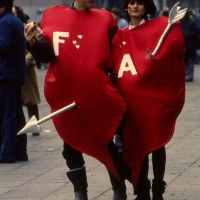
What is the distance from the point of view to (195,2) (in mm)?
54812

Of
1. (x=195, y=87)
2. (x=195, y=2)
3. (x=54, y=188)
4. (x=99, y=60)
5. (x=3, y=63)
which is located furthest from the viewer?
(x=195, y=2)

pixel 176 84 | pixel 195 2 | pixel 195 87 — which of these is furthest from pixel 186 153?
pixel 195 2

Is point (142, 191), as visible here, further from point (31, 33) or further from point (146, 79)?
point (31, 33)

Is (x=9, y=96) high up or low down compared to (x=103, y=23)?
down

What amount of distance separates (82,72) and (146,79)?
48cm

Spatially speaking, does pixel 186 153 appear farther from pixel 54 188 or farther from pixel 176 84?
pixel 176 84

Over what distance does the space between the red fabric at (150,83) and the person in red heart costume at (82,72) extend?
107 mm

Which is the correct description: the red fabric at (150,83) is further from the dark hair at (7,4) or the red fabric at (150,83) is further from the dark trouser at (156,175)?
the dark hair at (7,4)

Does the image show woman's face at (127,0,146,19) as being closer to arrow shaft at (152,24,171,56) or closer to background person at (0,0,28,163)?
arrow shaft at (152,24,171,56)

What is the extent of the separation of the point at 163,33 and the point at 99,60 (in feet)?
1.65

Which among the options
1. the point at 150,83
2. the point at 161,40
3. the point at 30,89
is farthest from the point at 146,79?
the point at 30,89

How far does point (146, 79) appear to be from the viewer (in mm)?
6934

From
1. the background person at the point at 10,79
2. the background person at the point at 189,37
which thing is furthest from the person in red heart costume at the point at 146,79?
the background person at the point at 189,37

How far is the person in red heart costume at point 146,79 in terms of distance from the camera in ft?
22.7
